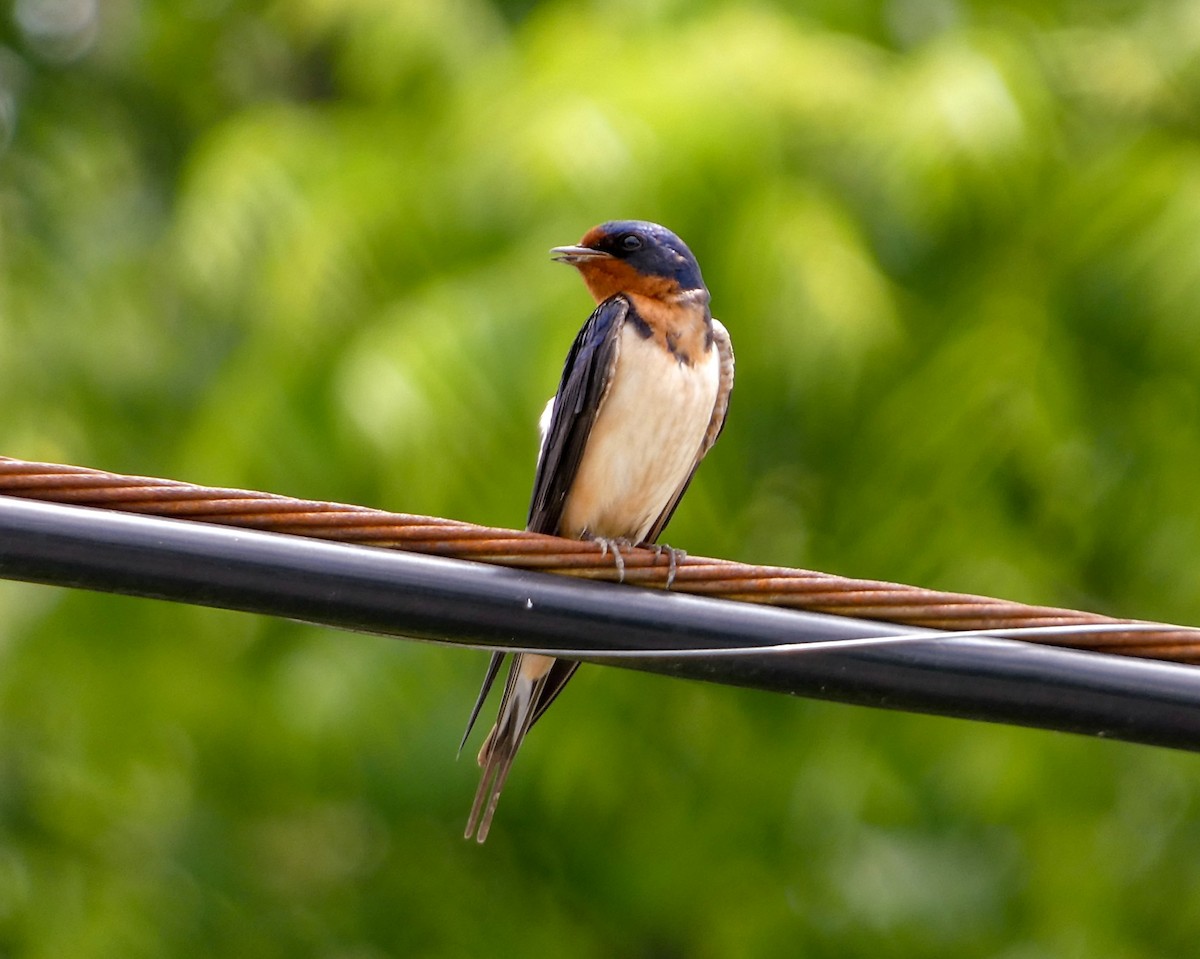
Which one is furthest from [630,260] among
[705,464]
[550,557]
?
[550,557]

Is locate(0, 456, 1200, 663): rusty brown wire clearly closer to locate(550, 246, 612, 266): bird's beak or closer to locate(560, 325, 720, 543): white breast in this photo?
locate(560, 325, 720, 543): white breast

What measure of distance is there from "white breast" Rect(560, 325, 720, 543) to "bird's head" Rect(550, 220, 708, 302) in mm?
284

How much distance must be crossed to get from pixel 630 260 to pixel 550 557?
6.46 feet

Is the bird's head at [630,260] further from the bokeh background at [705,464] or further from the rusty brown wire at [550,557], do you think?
the rusty brown wire at [550,557]

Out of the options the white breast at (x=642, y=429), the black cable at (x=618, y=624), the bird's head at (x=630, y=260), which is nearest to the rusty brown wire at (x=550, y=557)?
the black cable at (x=618, y=624)

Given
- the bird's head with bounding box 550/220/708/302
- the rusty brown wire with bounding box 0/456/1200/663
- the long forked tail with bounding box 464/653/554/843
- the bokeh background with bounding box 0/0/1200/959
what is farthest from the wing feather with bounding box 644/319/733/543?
the rusty brown wire with bounding box 0/456/1200/663

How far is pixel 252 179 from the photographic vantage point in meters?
5.86

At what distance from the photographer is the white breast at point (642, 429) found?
156 inches

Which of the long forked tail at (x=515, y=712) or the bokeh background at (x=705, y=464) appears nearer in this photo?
the long forked tail at (x=515, y=712)

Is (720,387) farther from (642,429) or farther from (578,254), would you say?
(578,254)

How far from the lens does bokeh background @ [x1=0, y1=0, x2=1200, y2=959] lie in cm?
506

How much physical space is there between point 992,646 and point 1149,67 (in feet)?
13.6

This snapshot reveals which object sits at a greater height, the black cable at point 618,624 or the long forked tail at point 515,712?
the black cable at point 618,624

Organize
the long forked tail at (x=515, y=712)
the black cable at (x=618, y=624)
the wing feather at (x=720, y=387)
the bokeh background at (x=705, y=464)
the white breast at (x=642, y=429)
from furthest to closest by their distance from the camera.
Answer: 1. the bokeh background at (x=705, y=464)
2. the wing feather at (x=720, y=387)
3. the white breast at (x=642, y=429)
4. the long forked tail at (x=515, y=712)
5. the black cable at (x=618, y=624)
